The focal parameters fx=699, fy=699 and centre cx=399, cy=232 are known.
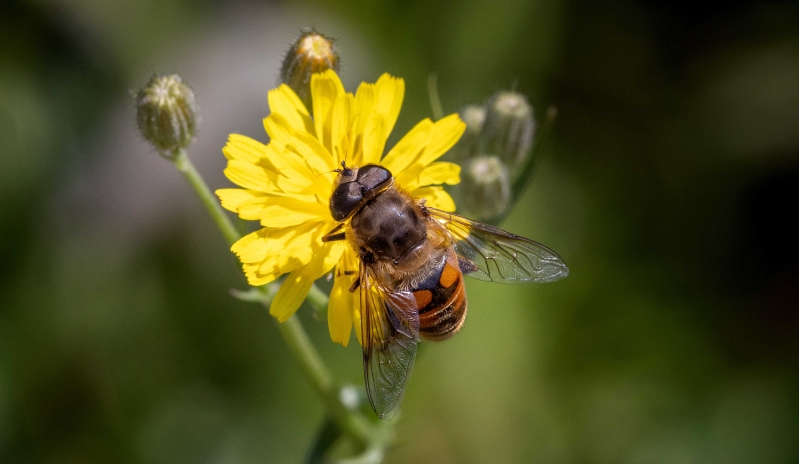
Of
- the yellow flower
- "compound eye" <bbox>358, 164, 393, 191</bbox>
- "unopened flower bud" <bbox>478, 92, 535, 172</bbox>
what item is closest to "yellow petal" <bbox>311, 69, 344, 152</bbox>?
the yellow flower

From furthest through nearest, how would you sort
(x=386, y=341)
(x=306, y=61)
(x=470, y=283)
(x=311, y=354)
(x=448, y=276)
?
(x=470, y=283) → (x=311, y=354) → (x=306, y=61) → (x=448, y=276) → (x=386, y=341)

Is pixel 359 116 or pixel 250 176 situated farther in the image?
pixel 359 116

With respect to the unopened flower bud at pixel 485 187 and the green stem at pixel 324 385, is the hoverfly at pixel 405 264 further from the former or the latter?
the green stem at pixel 324 385

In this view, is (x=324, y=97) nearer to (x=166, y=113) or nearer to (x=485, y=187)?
(x=166, y=113)

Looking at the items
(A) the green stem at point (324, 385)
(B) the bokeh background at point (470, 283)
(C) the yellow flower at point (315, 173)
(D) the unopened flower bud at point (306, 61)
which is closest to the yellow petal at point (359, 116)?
(C) the yellow flower at point (315, 173)

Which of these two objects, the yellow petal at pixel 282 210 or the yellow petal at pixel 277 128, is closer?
the yellow petal at pixel 282 210

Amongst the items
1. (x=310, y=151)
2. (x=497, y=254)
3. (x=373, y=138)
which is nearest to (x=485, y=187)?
(x=497, y=254)

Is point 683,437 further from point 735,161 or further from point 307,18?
point 307,18
